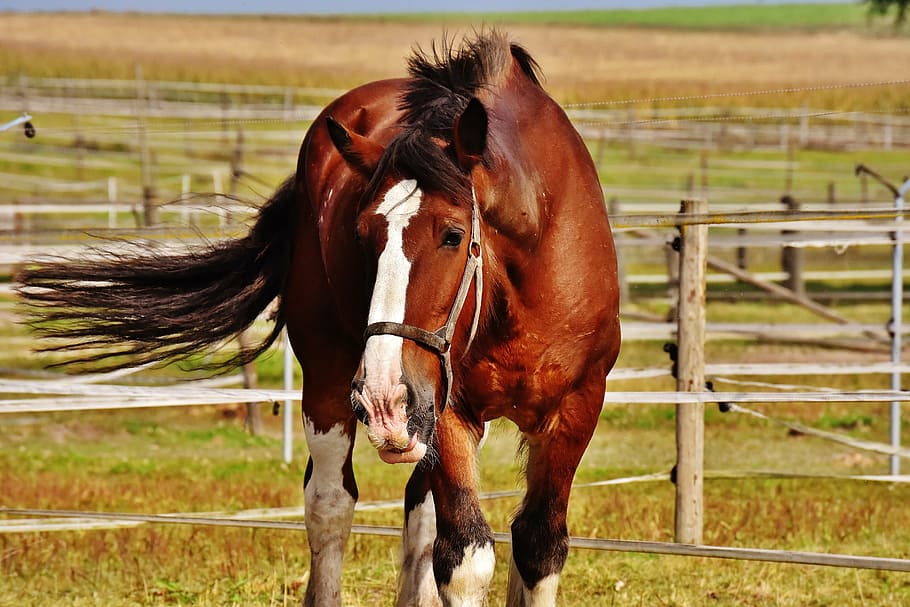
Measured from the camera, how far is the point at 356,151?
3230 mm

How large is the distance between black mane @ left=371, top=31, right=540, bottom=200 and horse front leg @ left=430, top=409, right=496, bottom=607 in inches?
32.4

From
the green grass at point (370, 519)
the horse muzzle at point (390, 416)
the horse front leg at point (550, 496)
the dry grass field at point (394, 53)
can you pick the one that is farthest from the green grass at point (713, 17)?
the horse muzzle at point (390, 416)

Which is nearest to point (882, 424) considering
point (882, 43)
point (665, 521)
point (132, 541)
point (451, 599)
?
point (665, 521)

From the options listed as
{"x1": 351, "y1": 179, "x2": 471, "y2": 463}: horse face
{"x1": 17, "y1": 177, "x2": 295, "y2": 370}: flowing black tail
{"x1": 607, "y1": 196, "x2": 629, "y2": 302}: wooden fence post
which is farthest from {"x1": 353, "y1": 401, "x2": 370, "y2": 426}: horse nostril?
{"x1": 607, "y1": 196, "x2": 629, "y2": 302}: wooden fence post

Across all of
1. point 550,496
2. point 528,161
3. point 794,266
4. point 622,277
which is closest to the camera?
point 528,161

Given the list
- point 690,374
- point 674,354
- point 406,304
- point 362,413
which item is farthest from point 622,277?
point 362,413

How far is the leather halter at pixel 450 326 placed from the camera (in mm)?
2859

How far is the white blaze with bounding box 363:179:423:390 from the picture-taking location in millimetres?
2828

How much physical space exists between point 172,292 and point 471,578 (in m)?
1.94

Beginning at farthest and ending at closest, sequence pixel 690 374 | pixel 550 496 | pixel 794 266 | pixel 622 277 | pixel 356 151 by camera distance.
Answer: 1. pixel 794 266
2. pixel 622 277
3. pixel 690 374
4. pixel 550 496
5. pixel 356 151

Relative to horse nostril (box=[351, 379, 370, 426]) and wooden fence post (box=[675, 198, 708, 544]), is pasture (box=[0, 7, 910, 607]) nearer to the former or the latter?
wooden fence post (box=[675, 198, 708, 544])

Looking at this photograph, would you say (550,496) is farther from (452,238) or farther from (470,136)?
(470,136)

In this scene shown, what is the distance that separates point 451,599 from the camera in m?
3.42

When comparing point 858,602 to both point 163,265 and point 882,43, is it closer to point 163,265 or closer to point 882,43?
point 163,265
